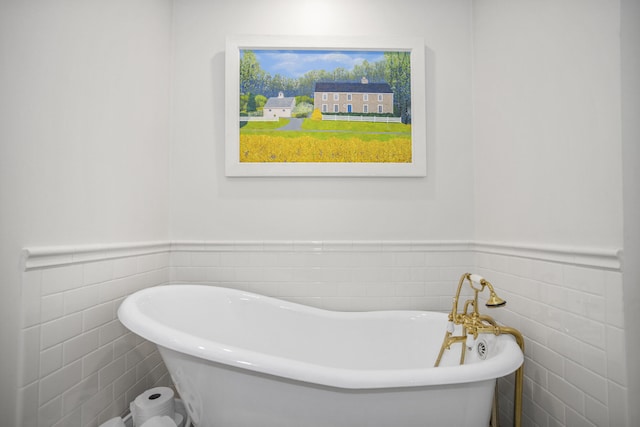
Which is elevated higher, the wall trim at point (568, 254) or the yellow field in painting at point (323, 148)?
the yellow field in painting at point (323, 148)

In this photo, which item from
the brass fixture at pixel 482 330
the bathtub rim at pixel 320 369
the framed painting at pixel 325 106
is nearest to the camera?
the bathtub rim at pixel 320 369

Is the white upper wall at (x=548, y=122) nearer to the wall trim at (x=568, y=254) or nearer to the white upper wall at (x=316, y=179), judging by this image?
the wall trim at (x=568, y=254)

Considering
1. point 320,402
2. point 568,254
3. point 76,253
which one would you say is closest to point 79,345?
point 76,253

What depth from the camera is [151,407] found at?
1.33m

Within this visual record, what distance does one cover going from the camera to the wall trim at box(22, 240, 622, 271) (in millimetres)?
1058

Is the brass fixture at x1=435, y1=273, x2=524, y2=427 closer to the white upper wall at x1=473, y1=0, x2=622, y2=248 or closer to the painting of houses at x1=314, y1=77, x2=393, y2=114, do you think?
the white upper wall at x1=473, y1=0, x2=622, y2=248

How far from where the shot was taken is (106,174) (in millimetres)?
1374

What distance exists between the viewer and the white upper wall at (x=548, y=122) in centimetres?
104

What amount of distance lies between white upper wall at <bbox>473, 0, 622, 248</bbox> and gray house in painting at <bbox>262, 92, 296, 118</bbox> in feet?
3.61

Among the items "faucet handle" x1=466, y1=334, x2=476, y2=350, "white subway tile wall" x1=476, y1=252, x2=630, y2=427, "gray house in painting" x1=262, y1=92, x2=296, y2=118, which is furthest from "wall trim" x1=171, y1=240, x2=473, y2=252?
"gray house in painting" x1=262, y1=92, x2=296, y2=118

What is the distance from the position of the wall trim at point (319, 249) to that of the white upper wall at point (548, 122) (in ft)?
0.15

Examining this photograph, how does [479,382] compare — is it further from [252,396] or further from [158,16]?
[158,16]

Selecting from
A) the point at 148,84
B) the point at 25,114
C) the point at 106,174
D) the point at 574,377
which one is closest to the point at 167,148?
the point at 148,84

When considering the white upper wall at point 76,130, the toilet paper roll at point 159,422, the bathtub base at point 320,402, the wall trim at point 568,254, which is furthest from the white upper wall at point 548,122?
the white upper wall at point 76,130
